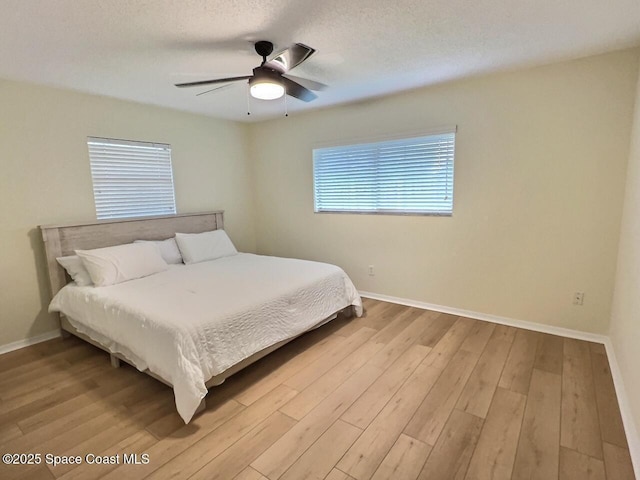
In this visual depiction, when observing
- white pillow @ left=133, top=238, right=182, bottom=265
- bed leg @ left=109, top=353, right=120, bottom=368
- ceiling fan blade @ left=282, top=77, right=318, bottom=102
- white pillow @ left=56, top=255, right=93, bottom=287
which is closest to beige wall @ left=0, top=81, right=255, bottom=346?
white pillow @ left=56, top=255, right=93, bottom=287

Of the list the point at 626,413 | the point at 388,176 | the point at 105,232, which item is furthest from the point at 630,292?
the point at 105,232

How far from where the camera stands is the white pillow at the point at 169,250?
350 centimetres

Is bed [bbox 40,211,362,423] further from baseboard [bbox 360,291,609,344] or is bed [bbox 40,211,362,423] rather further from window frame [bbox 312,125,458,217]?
window frame [bbox 312,125,458,217]

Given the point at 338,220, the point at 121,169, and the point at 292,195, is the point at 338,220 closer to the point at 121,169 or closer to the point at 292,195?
the point at 292,195

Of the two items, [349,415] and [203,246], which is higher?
[203,246]

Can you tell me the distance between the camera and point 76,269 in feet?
9.36

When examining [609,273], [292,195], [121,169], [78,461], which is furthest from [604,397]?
[121,169]

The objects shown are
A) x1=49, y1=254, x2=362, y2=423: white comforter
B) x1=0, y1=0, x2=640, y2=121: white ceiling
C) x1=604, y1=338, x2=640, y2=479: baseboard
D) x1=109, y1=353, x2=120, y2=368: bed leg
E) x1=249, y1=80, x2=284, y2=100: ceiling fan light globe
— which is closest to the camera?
x1=604, y1=338, x2=640, y2=479: baseboard

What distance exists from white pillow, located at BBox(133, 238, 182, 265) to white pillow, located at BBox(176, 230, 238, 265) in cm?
6

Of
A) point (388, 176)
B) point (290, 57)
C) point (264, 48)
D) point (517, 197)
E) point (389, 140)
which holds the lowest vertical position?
point (517, 197)

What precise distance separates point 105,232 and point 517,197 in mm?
4001

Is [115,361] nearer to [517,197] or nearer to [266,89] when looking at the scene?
[266,89]

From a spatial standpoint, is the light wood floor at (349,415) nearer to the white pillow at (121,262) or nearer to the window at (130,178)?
the white pillow at (121,262)

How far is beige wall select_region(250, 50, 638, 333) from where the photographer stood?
2512 mm
